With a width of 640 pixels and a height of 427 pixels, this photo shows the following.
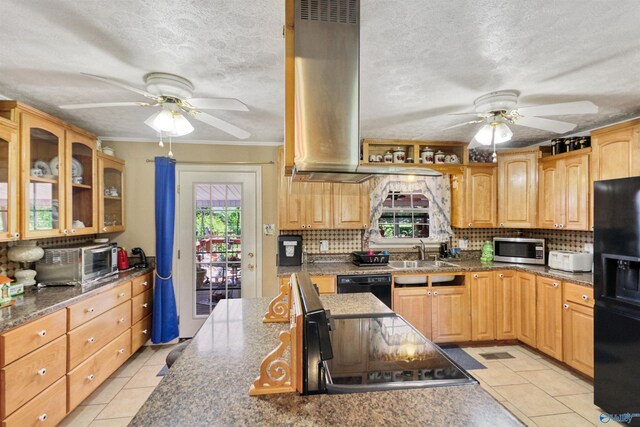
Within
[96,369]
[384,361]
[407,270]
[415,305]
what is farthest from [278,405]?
[415,305]

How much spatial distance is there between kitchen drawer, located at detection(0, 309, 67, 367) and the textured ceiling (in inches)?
61.8

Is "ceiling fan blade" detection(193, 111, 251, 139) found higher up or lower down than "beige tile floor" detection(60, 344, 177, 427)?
higher up

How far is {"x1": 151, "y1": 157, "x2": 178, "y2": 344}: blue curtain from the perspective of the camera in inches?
132

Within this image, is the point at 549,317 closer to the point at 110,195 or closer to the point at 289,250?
the point at 289,250

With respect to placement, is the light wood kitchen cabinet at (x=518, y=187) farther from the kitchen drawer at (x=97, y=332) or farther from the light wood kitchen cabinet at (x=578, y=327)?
the kitchen drawer at (x=97, y=332)

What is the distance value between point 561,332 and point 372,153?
2.63m

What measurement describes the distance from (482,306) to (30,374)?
3921 millimetres

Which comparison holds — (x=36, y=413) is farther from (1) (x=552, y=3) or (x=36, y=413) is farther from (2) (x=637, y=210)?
(2) (x=637, y=210)

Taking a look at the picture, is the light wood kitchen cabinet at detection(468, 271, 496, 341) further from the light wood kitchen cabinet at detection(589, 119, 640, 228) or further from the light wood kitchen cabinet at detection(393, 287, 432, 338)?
the light wood kitchen cabinet at detection(589, 119, 640, 228)

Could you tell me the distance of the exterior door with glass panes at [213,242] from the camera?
3717 mm

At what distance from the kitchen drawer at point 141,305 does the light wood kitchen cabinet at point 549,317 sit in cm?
415

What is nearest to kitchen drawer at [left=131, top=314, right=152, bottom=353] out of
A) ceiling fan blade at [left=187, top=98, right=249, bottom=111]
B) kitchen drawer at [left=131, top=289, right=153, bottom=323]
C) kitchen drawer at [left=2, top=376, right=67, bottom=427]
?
kitchen drawer at [left=131, top=289, right=153, bottom=323]

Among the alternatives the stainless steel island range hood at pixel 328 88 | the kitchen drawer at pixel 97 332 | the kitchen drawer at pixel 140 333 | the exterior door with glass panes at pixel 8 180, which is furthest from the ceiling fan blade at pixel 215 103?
the kitchen drawer at pixel 140 333

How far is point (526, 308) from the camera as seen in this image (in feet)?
11.1
